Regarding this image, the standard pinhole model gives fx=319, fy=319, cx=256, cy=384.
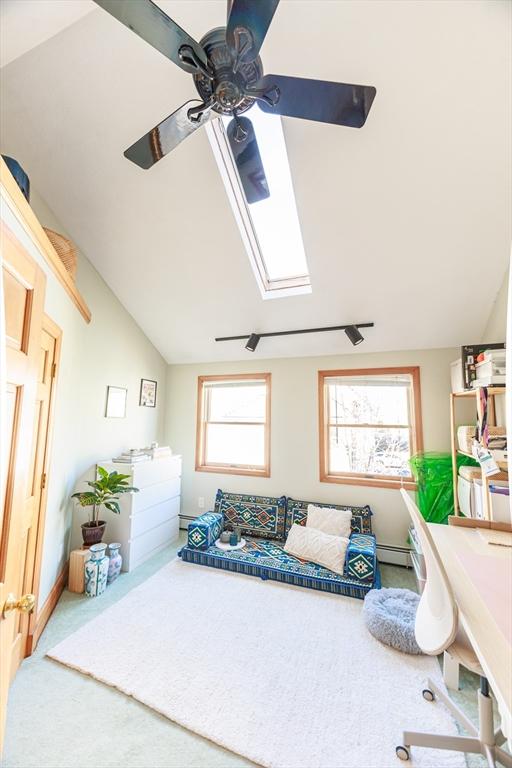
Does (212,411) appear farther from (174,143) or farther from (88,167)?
(174,143)

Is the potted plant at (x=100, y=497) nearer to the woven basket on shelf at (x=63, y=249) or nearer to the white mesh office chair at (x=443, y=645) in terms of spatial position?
the woven basket on shelf at (x=63, y=249)

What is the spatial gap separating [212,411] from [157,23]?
3725 mm

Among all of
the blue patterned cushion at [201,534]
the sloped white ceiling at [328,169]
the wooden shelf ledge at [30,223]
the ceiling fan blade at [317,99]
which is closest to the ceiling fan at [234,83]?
the ceiling fan blade at [317,99]

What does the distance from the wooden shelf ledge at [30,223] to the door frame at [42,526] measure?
1.11ft

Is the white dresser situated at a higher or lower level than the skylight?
lower

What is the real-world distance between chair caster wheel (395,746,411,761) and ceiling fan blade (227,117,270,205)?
→ 9.23 ft

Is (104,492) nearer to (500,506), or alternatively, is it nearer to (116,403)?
(116,403)

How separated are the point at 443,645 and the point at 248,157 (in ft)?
7.58

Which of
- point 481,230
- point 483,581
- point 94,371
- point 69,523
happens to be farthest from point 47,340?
point 481,230

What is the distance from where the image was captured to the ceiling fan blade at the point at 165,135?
4.63ft

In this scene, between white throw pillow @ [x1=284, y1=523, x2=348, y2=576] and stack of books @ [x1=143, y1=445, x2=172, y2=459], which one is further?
stack of books @ [x1=143, y1=445, x2=172, y2=459]

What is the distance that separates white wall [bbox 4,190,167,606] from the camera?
Answer: 2439mm

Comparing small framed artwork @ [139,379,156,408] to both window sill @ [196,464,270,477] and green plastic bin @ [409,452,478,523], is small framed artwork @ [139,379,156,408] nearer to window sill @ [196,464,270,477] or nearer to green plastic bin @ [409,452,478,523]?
window sill @ [196,464,270,477]

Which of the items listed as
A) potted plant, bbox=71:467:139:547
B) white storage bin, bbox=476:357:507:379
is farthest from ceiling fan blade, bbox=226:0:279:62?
potted plant, bbox=71:467:139:547
